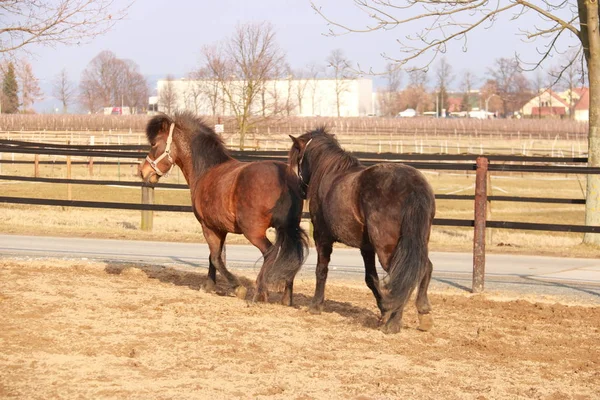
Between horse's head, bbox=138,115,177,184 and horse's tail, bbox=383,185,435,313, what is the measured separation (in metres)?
3.66

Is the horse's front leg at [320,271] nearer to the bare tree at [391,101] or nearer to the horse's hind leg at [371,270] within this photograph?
the horse's hind leg at [371,270]

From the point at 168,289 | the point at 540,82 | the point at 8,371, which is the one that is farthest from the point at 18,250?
the point at 540,82

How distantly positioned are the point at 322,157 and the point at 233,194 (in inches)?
48.2

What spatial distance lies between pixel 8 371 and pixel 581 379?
4.31m

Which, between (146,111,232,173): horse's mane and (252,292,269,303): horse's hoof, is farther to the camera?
(146,111,232,173): horse's mane

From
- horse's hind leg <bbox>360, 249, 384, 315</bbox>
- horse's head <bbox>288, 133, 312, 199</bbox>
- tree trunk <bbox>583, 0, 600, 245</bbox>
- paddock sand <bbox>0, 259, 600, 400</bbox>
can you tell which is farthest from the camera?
tree trunk <bbox>583, 0, 600, 245</bbox>

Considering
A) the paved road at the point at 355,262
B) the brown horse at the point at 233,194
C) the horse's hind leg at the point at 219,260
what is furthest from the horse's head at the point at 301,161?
the paved road at the point at 355,262

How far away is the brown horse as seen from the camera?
8898mm

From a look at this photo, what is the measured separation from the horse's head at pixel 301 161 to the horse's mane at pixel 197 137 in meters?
1.42

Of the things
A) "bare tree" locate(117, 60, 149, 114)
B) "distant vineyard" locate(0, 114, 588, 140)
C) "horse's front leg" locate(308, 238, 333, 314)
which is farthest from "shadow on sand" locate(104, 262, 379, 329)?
"bare tree" locate(117, 60, 149, 114)

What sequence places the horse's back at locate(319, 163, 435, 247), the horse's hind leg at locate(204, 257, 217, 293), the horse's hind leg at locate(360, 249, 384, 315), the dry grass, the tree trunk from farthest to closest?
the dry grass < the tree trunk < the horse's hind leg at locate(204, 257, 217, 293) < the horse's hind leg at locate(360, 249, 384, 315) < the horse's back at locate(319, 163, 435, 247)

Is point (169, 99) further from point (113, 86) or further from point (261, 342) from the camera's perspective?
point (113, 86)

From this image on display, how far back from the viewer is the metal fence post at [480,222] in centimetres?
1032

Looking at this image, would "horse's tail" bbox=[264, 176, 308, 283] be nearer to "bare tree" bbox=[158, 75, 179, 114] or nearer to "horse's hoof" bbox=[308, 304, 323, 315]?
"horse's hoof" bbox=[308, 304, 323, 315]
